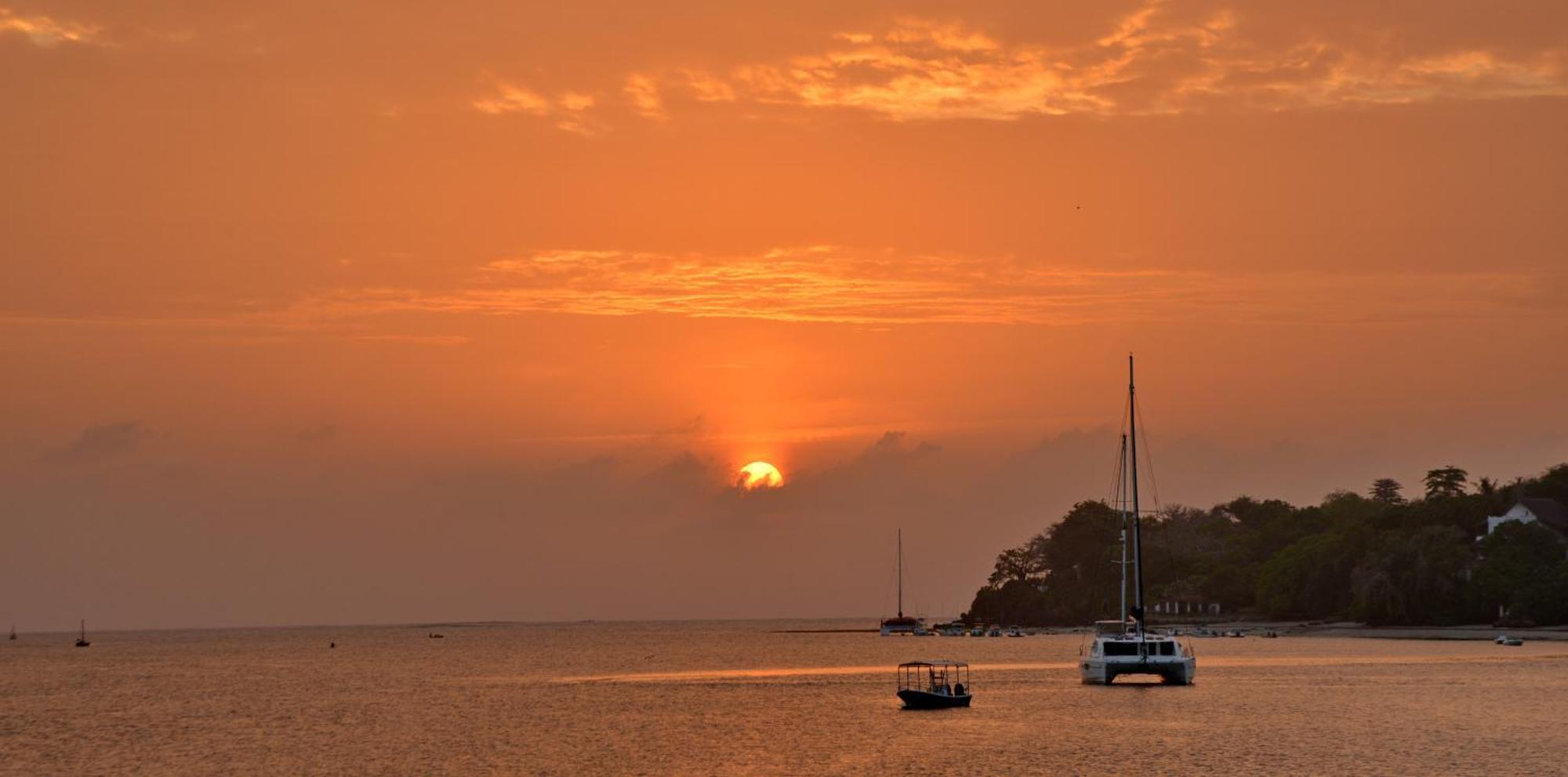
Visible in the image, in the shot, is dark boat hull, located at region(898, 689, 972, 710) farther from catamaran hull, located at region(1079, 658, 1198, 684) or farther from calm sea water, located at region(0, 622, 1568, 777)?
catamaran hull, located at region(1079, 658, 1198, 684)

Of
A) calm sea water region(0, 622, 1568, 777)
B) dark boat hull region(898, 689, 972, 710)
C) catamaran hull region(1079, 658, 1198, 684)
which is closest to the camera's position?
calm sea water region(0, 622, 1568, 777)

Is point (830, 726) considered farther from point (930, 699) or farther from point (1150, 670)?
point (1150, 670)

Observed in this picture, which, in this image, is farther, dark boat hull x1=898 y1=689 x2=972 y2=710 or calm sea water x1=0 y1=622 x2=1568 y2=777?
dark boat hull x1=898 y1=689 x2=972 y2=710

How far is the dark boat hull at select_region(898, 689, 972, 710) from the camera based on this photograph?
377 ft

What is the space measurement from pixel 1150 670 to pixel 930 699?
2156cm

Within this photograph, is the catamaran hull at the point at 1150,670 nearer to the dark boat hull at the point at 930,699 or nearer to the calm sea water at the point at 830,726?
the calm sea water at the point at 830,726

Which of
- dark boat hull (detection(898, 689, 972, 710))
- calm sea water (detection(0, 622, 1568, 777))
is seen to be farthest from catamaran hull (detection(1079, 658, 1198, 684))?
dark boat hull (detection(898, 689, 972, 710))

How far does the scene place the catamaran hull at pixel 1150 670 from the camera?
12812 centimetres

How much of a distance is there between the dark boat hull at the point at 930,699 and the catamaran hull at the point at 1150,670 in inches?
729

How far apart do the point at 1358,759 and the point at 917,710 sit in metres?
40.0

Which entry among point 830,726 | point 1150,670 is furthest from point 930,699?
point 1150,670

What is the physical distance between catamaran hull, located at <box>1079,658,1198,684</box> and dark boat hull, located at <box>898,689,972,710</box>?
1853 centimetres

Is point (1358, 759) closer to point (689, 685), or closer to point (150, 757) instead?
point (150, 757)

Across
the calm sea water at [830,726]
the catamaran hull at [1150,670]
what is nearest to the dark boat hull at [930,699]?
the calm sea water at [830,726]
